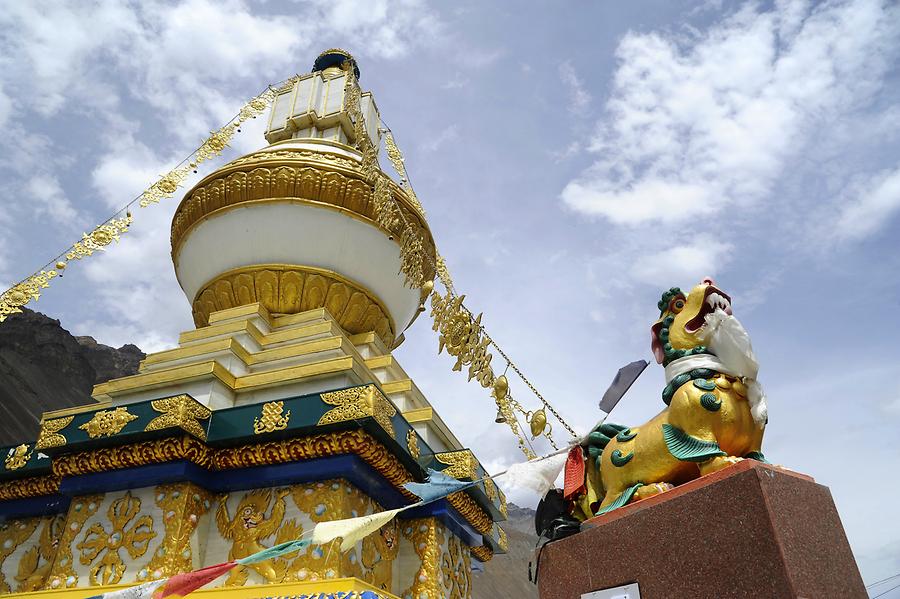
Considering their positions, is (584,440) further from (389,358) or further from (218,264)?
(218,264)

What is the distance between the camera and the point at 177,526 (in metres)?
5.23

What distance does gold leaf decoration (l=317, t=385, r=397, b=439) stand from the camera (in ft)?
17.2

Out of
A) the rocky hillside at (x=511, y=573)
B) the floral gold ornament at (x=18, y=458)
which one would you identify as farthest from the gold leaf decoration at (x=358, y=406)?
the rocky hillside at (x=511, y=573)

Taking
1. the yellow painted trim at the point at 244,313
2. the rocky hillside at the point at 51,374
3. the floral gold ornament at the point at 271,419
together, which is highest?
the rocky hillside at the point at 51,374

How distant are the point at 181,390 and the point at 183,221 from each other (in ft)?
11.4

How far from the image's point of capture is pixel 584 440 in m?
4.09

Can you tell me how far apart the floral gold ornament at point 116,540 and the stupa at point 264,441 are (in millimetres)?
17

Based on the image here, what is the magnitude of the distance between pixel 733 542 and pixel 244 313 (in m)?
6.14

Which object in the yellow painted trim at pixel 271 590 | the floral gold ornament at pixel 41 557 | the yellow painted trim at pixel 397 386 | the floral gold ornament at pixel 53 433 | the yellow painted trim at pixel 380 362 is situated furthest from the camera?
the yellow painted trim at pixel 380 362

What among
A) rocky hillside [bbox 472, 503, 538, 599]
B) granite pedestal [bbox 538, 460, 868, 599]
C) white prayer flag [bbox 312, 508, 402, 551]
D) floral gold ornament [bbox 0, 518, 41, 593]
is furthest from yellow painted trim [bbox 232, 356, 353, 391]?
rocky hillside [bbox 472, 503, 538, 599]

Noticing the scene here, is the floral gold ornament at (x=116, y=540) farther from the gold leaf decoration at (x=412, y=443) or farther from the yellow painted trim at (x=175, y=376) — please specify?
the gold leaf decoration at (x=412, y=443)

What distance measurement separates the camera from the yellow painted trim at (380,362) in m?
7.43

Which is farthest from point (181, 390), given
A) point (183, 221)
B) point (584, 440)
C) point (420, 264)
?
point (584, 440)

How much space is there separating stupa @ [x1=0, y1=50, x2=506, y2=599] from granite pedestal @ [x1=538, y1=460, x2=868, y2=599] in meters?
2.21
